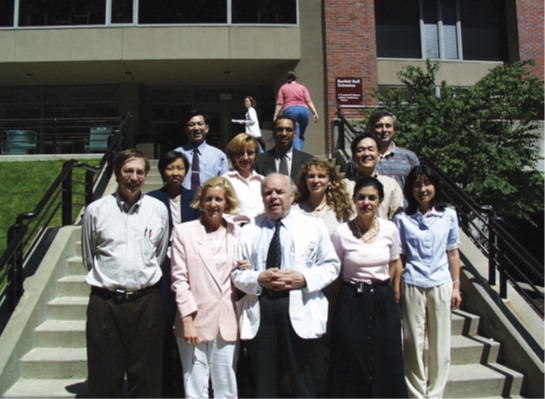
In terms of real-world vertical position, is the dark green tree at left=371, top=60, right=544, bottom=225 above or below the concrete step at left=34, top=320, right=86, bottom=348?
above

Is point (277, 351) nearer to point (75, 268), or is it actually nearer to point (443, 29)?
point (75, 268)

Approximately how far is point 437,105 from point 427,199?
546 cm

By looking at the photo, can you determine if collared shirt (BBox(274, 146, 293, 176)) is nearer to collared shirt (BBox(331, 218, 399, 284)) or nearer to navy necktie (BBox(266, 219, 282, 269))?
collared shirt (BBox(331, 218, 399, 284))

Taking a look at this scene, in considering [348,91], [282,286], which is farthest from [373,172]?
[348,91]

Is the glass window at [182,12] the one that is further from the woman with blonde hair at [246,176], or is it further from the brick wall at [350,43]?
the woman with blonde hair at [246,176]

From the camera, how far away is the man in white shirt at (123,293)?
10.7 feet

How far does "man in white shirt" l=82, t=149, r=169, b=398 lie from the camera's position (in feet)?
10.7

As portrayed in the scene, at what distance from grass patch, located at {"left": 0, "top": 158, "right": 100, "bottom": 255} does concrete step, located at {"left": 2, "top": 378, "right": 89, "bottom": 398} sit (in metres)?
3.36

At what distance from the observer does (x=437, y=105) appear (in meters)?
8.62

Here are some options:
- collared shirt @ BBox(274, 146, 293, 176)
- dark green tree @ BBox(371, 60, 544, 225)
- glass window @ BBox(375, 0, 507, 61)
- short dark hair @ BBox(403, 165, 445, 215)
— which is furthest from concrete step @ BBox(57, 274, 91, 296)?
glass window @ BBox(375, 0, 507, 61)

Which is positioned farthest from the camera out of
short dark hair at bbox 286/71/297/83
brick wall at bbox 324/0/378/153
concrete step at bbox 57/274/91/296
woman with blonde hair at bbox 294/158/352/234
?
brick wall at bbox 324/0/378/153

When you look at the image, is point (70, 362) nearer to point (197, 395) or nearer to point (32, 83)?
point (197, 395)

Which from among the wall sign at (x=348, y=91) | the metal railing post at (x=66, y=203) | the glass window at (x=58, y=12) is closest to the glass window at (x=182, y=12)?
the glass window at (x=58, y=12)

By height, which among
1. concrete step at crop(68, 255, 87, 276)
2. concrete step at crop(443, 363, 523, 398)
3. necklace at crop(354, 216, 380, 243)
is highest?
necklace at crop(354, 216, 380, 243)
